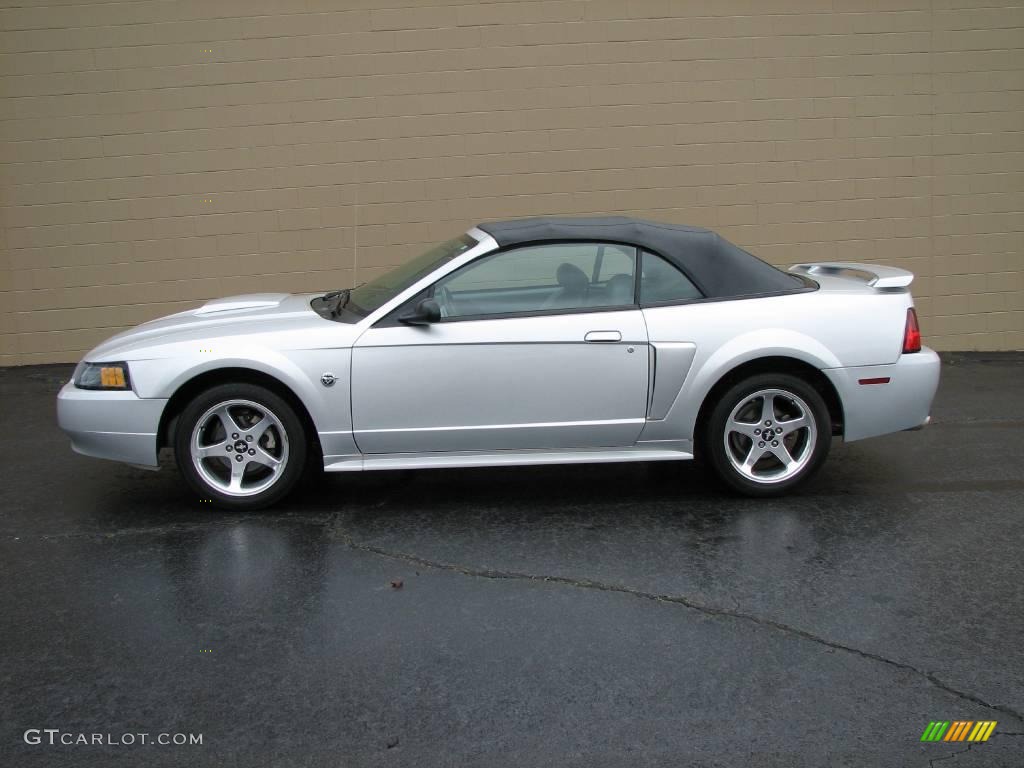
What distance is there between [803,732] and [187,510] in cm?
363

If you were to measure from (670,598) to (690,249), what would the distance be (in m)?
2.16

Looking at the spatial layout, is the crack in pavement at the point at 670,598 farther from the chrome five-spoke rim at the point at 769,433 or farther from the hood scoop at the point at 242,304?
the hood scoop at the point at 242,304

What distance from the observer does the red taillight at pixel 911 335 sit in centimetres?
571

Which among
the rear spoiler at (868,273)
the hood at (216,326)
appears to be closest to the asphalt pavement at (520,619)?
the hood at (216,326)

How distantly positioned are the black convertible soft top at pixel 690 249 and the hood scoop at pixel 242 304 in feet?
4.87

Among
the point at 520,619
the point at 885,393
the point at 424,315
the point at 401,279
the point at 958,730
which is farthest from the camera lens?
the point at 401,279

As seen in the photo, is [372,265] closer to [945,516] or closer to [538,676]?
[945,516]

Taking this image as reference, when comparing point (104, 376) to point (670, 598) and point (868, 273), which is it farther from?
point (868, 273)

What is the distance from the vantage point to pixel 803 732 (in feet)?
11.2

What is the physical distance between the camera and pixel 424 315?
5.43 meters

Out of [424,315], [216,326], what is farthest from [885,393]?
[216,326]

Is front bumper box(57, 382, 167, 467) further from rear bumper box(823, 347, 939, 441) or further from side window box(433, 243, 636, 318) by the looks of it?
rear bumper box(823, 347, 939, 441)

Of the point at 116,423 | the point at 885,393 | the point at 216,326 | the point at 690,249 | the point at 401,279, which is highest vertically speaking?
the point at 690,249

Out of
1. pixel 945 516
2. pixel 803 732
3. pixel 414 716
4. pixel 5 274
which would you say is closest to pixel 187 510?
pixel 414 716
